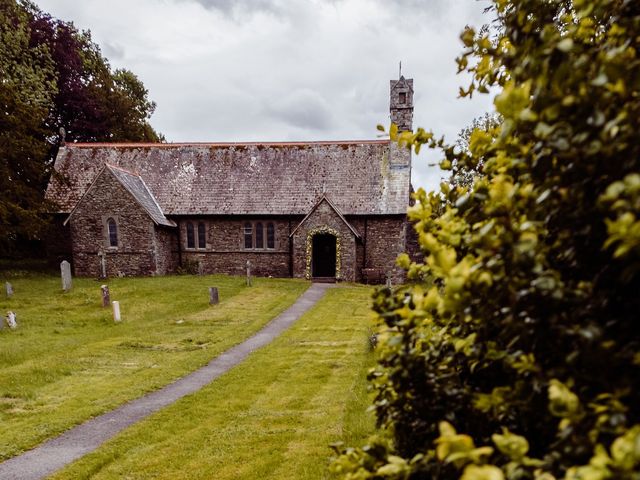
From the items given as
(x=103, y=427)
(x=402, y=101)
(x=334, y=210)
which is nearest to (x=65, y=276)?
(x=334, y=210)

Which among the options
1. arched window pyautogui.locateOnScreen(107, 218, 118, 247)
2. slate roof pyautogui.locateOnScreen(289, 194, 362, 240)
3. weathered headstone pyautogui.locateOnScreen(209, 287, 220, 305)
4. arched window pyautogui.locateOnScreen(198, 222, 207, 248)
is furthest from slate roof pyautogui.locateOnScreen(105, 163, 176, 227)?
weathered headstone pyautogui.locateOnScreen(209, 287, 220, 305)

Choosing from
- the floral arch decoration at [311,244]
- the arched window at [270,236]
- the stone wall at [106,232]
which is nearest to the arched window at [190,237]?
the stone wall at [106,232]

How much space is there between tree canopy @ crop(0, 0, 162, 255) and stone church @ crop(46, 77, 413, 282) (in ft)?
8.95

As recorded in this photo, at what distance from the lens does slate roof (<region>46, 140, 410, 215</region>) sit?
100 feet

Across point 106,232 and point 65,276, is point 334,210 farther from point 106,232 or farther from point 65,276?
point 65,276

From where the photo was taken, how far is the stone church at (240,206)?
95.5 feet

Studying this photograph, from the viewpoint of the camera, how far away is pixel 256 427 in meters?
8.05

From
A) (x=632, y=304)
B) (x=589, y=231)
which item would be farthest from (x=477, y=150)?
(x=632, y=304)

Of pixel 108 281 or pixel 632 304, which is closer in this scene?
pixel 632 304

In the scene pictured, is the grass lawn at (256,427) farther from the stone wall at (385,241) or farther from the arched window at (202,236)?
the arched window at (202,236)

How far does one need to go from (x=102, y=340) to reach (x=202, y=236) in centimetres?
1713

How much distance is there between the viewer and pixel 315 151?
1283 inches

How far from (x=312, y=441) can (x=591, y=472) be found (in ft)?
21.1

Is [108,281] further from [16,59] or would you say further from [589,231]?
[589,231]
